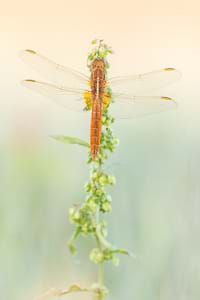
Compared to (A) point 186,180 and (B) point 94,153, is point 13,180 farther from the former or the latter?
(B) point 94,153

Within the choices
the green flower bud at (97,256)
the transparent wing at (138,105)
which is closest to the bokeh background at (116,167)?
the transparent wing at (138,105)

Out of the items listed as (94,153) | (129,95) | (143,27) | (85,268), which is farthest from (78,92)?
(143,27)

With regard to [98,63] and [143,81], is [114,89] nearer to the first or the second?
[143,81]

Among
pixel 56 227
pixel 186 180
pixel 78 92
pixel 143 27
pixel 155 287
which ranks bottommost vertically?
pixel 155 287

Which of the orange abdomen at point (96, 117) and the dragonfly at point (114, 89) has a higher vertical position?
the dragonfly at point (114, 89)

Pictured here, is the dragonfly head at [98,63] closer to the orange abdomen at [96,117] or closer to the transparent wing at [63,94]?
the orange abdomen at [96,117]

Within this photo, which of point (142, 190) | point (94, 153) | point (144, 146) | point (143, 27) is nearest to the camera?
point (94, 153)
